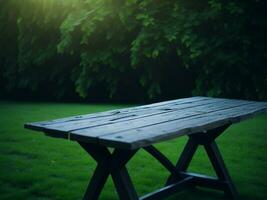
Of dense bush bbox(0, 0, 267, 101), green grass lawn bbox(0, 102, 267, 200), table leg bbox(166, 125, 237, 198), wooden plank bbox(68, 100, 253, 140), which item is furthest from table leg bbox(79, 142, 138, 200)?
dense bush bbox(0, 0, 267, 101)

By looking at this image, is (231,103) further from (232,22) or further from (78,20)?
(78,20)

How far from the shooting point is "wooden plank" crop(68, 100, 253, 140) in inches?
99.7

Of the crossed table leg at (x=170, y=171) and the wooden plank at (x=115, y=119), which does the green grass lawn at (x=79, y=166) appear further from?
the wooden plank at (x=115, y=119)

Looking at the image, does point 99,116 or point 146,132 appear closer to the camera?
point 146,132

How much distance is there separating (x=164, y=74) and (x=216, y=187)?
7.94 meters

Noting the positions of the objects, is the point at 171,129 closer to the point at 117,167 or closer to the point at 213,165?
the point at 117,167

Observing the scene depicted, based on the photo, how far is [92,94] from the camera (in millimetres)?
13195

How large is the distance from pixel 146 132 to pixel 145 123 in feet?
1.17

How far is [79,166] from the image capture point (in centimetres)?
492

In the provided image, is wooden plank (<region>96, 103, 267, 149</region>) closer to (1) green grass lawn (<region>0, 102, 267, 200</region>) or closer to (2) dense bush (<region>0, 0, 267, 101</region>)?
(1) green grass lawn (<region>0, 102, 267, 200</region>)

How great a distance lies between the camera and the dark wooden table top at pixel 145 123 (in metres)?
2.39

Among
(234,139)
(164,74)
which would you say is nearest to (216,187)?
(234,139)

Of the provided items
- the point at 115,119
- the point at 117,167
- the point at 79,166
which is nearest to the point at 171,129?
the point at 117,167

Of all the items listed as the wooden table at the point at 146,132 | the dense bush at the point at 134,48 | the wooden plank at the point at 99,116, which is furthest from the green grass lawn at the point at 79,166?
the dense bush at the point at 134,48
